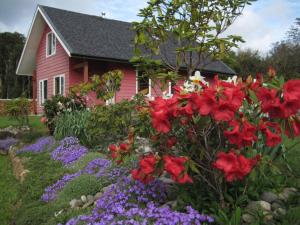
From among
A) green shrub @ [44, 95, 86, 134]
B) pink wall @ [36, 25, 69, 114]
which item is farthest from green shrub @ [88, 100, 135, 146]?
pink wall @ [36, 25, 69, 114]

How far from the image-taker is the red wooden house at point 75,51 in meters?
16.4

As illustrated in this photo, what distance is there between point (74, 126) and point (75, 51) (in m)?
7.51

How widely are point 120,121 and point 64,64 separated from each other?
11.8 m

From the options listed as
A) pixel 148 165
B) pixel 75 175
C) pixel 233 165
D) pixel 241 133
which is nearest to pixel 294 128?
pixel 241 133

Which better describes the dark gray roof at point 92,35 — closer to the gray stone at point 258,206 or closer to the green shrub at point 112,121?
the green shrub at point 112,121

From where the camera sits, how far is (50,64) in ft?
63.9

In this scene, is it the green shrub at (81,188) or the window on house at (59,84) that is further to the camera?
the window on house at (59,84)

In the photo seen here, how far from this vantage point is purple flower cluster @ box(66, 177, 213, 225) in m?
2.88

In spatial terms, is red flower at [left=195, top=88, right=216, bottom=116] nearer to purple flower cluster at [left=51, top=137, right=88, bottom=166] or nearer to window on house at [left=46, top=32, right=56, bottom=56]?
purple flower cluster at [left=51, top=137, right=88, bottom=166]

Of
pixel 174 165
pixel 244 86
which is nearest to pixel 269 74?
pixel 244 86

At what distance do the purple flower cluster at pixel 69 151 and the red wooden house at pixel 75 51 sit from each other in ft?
25.9

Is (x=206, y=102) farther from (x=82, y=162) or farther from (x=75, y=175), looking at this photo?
(x=82, y=162)

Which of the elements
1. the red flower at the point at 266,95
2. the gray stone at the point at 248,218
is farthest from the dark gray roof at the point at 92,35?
the red flower at the point at 266,95

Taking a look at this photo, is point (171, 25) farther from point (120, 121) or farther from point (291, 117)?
point (291, 117)
